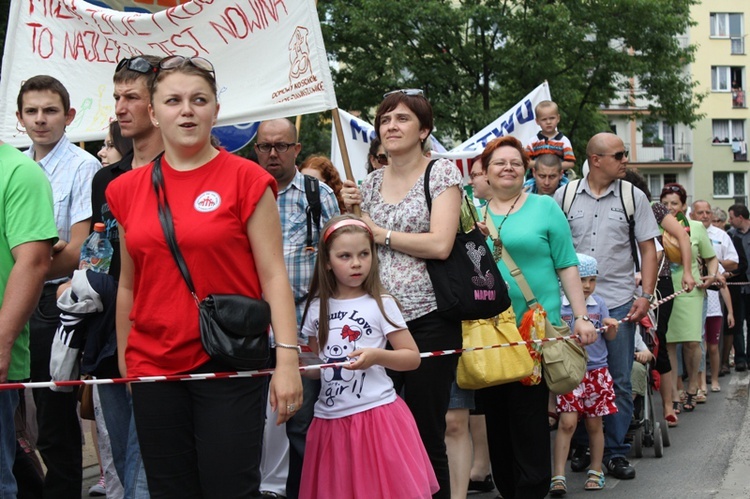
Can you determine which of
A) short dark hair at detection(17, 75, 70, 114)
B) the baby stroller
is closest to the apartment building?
the baby stroller

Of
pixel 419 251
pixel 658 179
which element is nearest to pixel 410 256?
pixel 419 251

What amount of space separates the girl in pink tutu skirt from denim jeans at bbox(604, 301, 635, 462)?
9.98 ft

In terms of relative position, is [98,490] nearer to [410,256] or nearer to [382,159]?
[382,159]

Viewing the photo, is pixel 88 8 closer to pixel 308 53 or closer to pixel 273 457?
pixel 308 53

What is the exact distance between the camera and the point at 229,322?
3754 mm

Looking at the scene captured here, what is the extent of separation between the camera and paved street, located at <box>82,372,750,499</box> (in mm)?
7117

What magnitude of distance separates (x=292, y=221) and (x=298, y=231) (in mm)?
68

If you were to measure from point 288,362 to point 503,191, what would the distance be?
2.97m

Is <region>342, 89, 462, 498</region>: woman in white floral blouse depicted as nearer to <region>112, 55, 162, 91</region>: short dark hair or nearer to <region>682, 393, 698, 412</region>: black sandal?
<region>112, 55, 162, 91</region>: short dark hair

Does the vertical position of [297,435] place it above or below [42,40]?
below

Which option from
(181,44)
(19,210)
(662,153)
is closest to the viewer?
(19,210)

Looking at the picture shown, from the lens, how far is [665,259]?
10766mm

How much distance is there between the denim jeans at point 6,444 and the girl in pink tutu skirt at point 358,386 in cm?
127

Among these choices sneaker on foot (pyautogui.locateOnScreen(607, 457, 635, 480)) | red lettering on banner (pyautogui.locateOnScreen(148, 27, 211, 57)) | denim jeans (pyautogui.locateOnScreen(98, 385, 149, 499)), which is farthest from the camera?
A: sneaker on foot (pyautogui.locateOnScreen(607, 457, 635, 480))
